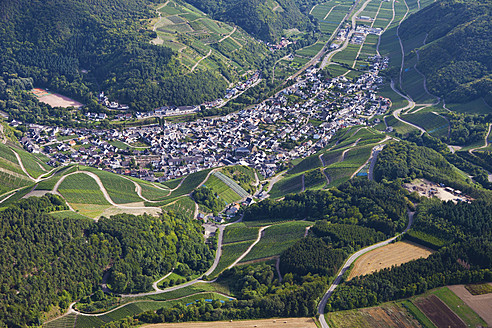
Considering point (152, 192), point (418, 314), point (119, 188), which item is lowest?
point (152, 192)

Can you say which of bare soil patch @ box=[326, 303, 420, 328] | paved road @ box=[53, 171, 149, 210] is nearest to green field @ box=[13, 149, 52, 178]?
paved road @ box=[53, 171, 149, 210]

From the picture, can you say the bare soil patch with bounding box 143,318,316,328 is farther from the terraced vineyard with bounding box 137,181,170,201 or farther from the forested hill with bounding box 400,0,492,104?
the forested hill with bounding box 400,0,492,104

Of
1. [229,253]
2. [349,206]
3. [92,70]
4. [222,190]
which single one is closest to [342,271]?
[349,206]

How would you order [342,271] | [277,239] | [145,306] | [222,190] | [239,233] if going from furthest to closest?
[222,190]
[239,233]
[277,239]
[342,271]
[145,306]

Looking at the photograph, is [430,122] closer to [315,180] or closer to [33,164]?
[315,180]

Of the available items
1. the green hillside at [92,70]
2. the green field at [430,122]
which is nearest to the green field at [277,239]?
the green field at [430,122]

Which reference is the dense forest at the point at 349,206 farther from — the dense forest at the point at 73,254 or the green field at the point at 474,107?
the green field at the point at 474,107

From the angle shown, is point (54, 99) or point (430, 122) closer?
point (430, 122)
